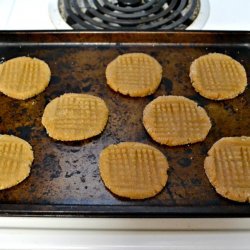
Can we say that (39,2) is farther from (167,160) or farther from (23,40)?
(167,160)

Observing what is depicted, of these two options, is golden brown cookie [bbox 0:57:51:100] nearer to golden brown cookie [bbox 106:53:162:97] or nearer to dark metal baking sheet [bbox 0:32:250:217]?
dark metal baking sheet [bbox 0:32:250:217]

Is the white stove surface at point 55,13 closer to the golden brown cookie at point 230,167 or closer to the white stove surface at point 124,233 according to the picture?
the golden brown cookie at point 230,167

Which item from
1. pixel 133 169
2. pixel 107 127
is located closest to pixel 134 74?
pixel 107 127

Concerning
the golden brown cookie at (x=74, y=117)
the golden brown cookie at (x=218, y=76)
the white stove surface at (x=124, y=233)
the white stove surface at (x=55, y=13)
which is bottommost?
the white stove surface at (x=124, y=233)

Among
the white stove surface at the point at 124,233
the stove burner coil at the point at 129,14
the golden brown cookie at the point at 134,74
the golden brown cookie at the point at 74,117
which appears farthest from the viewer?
the stove burner coil at the point at 129,14

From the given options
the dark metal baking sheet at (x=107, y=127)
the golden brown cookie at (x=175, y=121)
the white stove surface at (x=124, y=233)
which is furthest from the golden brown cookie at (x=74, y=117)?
the white stove surface at (x=124, y=233)
